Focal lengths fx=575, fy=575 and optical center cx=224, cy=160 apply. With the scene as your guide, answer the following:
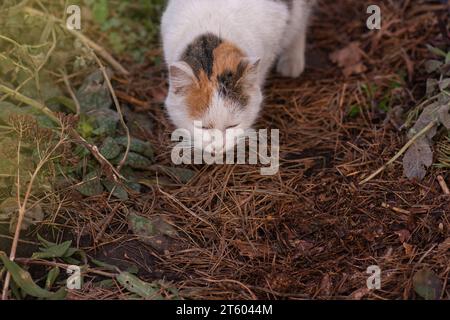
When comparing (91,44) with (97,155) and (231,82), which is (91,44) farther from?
(231,82)

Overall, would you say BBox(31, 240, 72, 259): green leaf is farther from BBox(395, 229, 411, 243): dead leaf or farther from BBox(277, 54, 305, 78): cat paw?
BBox(277, 54, 305, 78): cat paw

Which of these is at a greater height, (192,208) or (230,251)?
(192,208)

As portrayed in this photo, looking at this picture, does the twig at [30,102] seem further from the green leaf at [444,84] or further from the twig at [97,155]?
the green leaf at [444,84]

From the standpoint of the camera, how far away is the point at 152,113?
3.82 meters

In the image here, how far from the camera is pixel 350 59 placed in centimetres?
418

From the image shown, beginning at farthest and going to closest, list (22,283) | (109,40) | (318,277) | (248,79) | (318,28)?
(318,28) < (109,40) < (248,79) < (318,277) < (22,283)

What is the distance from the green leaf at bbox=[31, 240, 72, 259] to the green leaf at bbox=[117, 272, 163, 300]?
318mm

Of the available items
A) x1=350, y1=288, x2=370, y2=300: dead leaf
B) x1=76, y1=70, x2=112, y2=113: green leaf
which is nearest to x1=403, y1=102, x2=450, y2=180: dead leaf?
x1=350, y1=288, x2=370, y2=300: dead leaf

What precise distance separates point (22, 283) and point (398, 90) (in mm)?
2549

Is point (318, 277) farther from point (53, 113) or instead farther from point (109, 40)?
point (109, 40)

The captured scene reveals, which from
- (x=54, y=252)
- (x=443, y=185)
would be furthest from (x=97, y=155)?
(x=443, y=185)

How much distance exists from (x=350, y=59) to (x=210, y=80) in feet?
5.26

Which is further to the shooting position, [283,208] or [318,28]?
[318,28]
